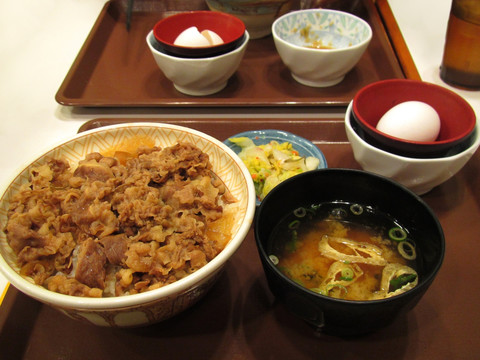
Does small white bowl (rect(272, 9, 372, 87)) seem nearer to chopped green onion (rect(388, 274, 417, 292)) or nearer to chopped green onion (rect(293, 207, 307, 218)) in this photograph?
chopped green onion (rect(293, 207, 307, 218))

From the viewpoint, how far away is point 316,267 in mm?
1049

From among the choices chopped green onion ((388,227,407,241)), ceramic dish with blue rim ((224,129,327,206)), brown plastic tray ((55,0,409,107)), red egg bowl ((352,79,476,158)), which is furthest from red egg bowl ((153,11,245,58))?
chopped green onion ((388,227,407,241))

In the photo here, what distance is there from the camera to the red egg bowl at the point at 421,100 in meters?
1.26

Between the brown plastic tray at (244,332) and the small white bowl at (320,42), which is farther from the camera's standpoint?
the small white bowl at (320,42)

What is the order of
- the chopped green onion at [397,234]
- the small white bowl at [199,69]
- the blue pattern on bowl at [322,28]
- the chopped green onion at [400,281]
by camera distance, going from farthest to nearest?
the blue pattern on bowl at [322,28] < the small white bowl at [199,69] < the chopped green onion at [397,234] < the chopped green onion at [400,281]

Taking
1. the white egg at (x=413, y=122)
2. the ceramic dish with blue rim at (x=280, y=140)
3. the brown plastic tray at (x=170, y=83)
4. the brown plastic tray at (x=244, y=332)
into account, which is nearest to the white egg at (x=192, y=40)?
the brown plastic tray at (x=170, y=83)

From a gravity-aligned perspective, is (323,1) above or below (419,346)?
above

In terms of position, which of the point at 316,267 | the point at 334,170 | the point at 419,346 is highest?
the point at 334,170

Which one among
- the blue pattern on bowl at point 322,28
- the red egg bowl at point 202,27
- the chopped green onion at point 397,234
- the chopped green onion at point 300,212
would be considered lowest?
the chopped green onion at point 397,234

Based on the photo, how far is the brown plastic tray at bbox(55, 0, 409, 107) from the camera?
5.96ft

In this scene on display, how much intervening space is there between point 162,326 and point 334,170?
0.66 metres

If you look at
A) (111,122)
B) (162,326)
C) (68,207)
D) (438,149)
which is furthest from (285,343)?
(111,122)

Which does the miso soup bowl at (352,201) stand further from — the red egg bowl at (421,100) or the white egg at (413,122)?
the white egg at (413,122)

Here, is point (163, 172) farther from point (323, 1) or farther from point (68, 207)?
point (323, 1)
